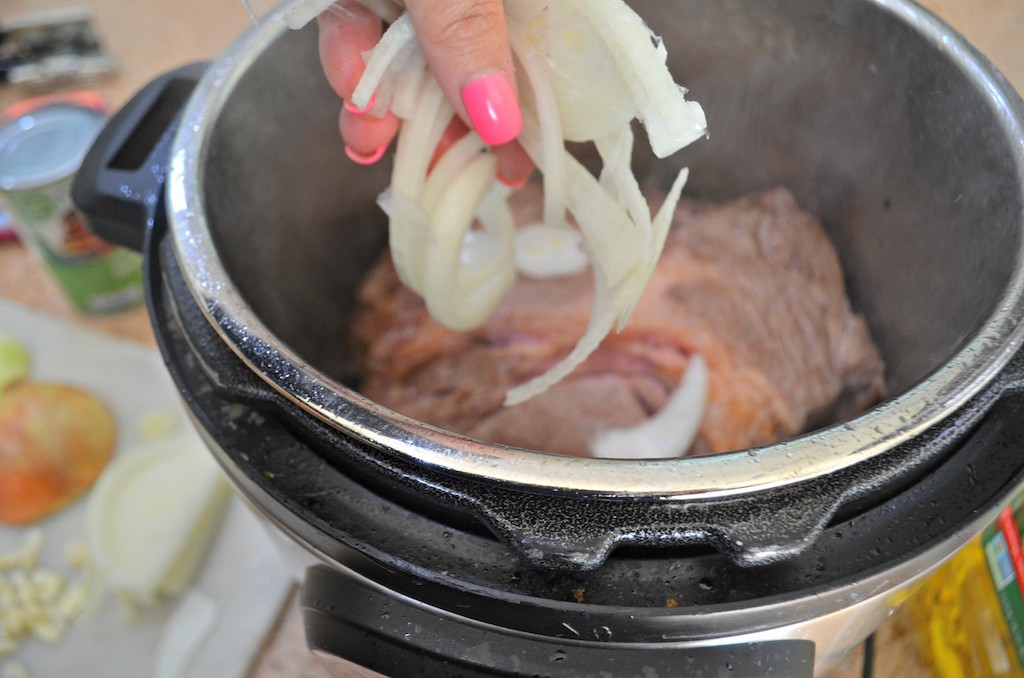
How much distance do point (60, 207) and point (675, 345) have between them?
88 cm

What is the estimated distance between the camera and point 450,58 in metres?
0.58

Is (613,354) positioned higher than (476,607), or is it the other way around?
(476,607)

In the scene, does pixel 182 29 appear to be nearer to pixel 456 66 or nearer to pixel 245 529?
pixel 245 529

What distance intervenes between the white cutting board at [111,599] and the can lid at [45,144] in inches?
11.2

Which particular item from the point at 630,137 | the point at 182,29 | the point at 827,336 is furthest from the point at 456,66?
the point at 182,29

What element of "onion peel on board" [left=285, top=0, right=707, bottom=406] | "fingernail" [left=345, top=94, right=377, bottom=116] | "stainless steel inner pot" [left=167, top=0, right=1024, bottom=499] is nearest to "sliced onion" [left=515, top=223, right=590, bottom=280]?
"stainless steel inner pot" [left=167, top=0, right=1024, bottom=499]

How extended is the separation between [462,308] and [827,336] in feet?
1.47

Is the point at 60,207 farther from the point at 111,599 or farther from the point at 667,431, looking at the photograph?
the point at 667,431

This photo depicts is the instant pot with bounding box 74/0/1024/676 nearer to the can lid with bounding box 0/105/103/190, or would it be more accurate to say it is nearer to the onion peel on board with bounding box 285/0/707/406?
the onion peel on board with bounding box 285/0/707/406

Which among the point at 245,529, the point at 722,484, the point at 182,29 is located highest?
the point at 722,484

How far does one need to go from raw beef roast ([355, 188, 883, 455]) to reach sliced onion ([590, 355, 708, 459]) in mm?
12

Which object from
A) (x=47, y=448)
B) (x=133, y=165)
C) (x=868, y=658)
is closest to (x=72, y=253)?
(x=47, y=448)

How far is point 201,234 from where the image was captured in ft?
1.94

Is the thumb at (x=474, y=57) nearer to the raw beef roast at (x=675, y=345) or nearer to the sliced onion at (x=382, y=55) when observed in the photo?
the sliced onion at (x=382, y=55)
